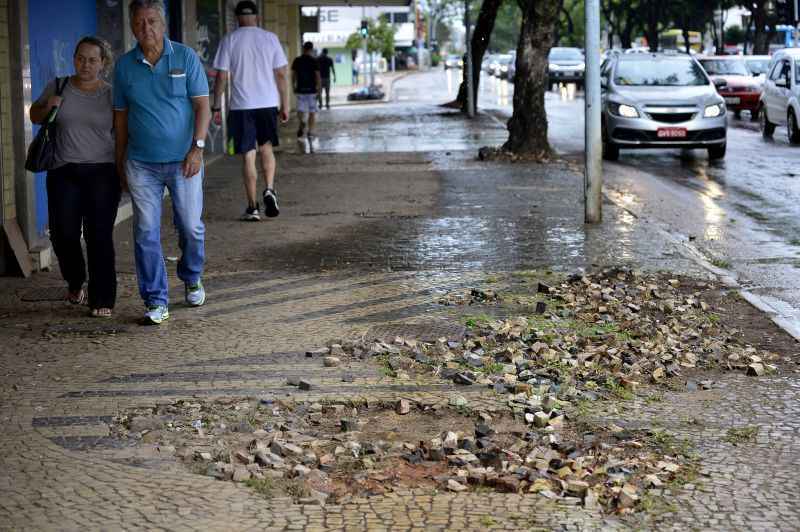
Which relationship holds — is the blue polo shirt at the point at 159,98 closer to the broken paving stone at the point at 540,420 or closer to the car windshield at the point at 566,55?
the broken paving stone at the point at 540,420

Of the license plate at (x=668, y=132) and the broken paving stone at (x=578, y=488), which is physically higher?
the license plate at (x=668, y=132)

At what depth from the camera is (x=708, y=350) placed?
7.23 m

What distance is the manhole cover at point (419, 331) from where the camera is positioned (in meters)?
7.47

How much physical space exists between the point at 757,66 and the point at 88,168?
3211 cm

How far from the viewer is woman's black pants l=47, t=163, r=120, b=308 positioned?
798cm

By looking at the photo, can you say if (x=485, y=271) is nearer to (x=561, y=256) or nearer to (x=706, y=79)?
(x=561, y=256)

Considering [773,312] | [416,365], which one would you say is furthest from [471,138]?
[416,365]

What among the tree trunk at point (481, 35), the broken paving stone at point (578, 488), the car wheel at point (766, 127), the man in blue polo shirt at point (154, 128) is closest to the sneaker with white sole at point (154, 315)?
the man in blue polo shirt at point (154, 128)

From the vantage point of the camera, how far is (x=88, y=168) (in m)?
7.98

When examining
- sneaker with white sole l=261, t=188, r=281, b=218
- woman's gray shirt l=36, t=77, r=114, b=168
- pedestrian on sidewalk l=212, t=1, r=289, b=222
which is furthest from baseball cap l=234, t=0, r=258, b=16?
woman's gray shirt l=36, t=77, r=114, b=168

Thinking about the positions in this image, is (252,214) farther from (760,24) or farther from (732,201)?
(760,24)

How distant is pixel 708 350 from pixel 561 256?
10.7 ft

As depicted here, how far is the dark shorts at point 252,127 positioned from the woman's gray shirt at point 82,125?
4225mm

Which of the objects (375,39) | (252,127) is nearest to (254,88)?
(252,127)
